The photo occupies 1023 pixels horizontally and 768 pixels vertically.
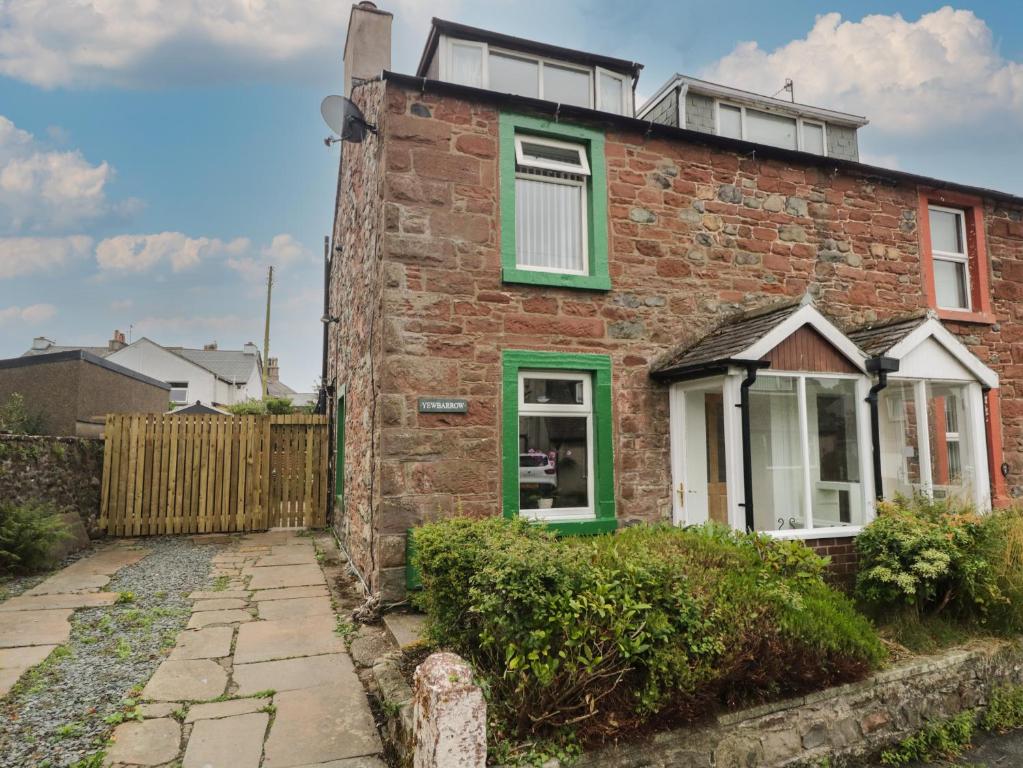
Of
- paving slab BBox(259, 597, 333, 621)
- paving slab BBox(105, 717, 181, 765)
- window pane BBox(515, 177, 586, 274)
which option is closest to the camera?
paving slab BBox(105, 717, 181, 765)

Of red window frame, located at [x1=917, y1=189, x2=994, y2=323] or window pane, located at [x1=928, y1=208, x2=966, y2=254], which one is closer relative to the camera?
red window frame, located at [x1=917, y1=189, x2=994, y2=323]

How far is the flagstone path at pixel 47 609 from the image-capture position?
443cm

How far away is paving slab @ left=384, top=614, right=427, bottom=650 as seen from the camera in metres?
4.63

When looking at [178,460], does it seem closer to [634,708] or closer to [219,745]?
[219,745]

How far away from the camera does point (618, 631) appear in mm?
3023

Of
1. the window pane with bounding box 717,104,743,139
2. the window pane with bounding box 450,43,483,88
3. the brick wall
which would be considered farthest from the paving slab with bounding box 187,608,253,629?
the window pane with bounding box 717,104,743,139

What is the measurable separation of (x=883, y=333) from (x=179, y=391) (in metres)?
36.6

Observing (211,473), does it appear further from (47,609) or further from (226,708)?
(226,708)

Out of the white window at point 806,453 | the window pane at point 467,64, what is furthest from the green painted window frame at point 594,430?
the window pane at point 467,64

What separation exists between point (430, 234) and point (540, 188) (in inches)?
60.5

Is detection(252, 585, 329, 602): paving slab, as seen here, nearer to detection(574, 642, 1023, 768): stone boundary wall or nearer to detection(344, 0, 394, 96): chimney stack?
detection(574, 642, 1023, 768): stone boundary wall

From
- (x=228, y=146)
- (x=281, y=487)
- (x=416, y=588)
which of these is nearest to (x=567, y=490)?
(x=416, y=588)

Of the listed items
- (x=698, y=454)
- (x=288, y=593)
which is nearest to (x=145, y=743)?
(x=288, y=593)

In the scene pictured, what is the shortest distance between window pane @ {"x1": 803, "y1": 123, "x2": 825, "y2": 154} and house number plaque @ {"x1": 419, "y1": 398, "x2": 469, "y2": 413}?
38.7 ft
